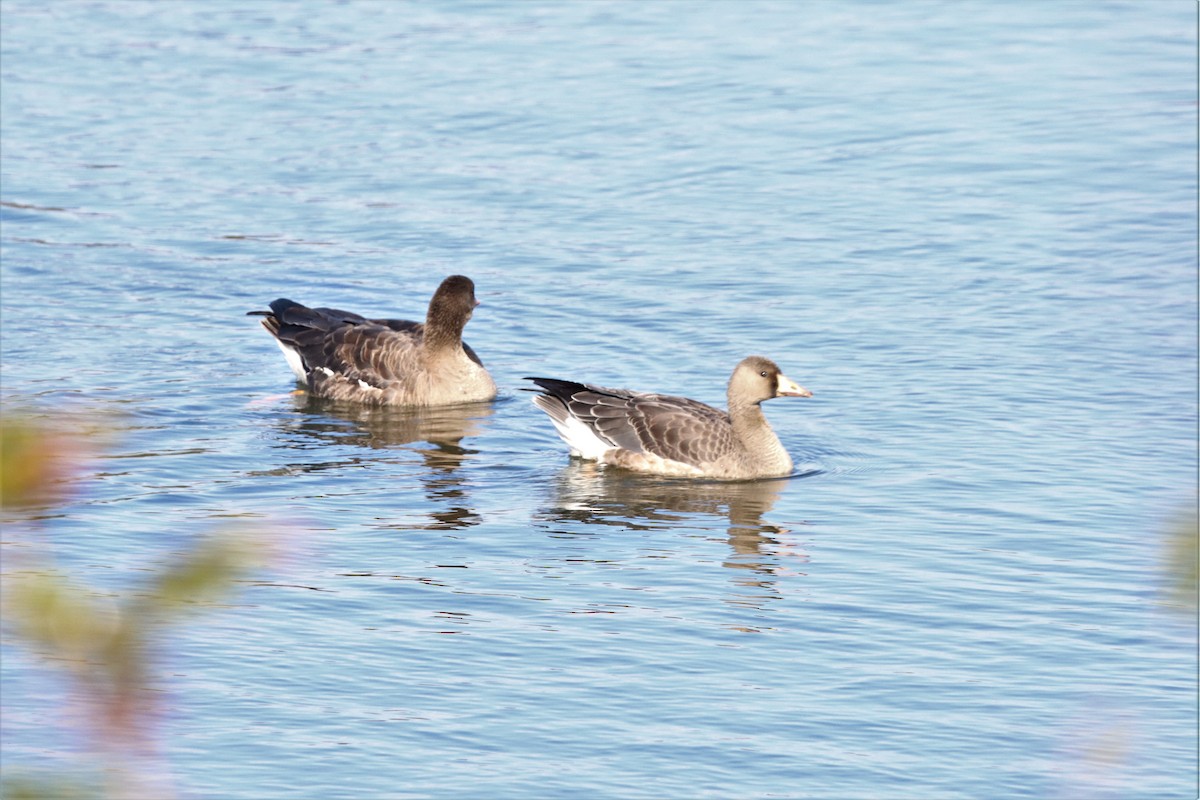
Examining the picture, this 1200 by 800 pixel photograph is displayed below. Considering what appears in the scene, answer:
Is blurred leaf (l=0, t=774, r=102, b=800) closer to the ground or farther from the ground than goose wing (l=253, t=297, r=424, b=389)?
closer to the ground

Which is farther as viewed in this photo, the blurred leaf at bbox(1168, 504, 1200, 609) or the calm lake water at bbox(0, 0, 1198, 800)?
the calm lake water at bbox(0, 0, 1198, 800)

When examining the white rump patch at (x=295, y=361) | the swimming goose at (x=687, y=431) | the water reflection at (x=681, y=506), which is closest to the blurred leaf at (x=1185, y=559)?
the water reflection at (x=681, y=506)

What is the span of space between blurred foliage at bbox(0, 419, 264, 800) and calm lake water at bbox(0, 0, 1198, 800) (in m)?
0.10

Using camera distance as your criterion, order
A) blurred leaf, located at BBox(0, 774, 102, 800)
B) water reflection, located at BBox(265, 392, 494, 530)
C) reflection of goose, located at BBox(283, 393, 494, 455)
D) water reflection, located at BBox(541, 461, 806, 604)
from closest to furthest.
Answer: blurred leaf, located at BBox(0, 774, 102, 800) < water reflection, located at BBox(541, 461, 806, 604) < water reflection, located at BBox(265, 392, 494, 530) < reflection of goose, located at BBox(283, 393, 494, 455)

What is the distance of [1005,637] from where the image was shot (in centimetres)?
1093

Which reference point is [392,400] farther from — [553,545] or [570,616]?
[570,616]

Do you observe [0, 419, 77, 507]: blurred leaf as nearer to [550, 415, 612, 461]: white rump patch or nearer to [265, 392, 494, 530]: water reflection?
[265, 392, 494, 530]: water reflection

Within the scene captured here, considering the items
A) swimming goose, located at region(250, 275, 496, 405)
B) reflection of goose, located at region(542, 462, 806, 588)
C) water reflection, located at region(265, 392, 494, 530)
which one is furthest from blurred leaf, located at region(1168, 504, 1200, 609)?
swimming goose, located at region(250, 275, 496, 405)

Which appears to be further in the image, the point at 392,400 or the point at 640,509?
the point at 392,400

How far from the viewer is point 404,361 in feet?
57.6

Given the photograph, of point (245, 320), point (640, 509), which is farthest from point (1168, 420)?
point (245, 320)

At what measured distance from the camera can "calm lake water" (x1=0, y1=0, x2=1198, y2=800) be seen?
9.31 meters

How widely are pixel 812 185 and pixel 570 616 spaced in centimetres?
1382

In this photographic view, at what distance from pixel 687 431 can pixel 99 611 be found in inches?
494
